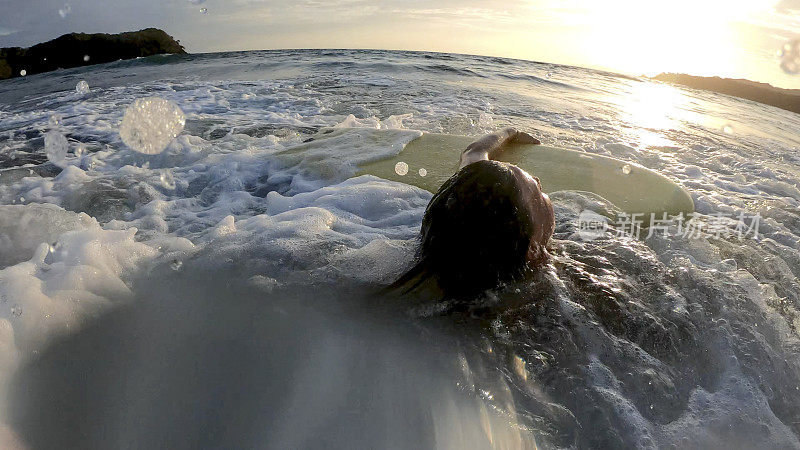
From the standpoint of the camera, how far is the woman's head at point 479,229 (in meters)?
1.94

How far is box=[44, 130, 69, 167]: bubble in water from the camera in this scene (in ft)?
14.4

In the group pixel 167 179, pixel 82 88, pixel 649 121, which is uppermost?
pixel 82 88

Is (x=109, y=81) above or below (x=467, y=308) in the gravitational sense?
above

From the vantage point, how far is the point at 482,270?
1979 millimetres

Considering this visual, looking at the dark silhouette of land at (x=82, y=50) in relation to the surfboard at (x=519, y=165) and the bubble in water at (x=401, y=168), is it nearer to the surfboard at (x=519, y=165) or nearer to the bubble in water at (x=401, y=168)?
the surfboard at (x=519, y=165)

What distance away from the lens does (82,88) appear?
32.4 feet

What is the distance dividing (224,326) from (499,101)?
26.5 ft

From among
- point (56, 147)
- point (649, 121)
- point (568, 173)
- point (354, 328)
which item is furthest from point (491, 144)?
point (649, 121)

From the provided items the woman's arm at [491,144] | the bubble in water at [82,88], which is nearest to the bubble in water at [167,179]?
the woman's arm at [491,144]

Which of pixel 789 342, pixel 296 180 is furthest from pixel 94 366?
pixel 789 342

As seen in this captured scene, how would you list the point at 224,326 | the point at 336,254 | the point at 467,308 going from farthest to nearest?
1. the point at 336,254
2. the point at 467,308
3. the point at 224,326

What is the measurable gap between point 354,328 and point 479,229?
2.25 ft

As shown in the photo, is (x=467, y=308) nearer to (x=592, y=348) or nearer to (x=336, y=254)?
(x=592, y=348)

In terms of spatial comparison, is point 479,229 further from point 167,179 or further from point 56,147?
point 56,147
